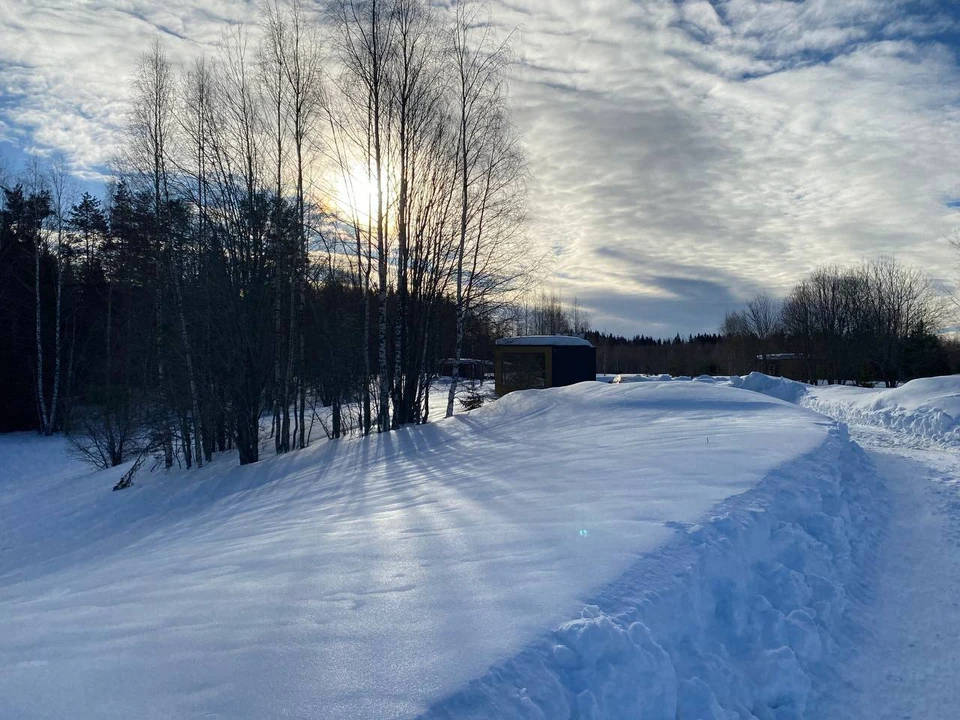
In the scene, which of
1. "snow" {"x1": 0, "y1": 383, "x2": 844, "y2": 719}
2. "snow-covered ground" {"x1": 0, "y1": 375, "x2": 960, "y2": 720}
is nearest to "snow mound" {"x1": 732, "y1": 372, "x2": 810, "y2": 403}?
"snow-covered ground" {"x1": 0, "y1": 375, "x2": 960, "y2": 720}

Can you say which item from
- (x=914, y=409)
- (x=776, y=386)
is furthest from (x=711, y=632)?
(x=776, y=386)

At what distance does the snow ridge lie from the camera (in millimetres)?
2508

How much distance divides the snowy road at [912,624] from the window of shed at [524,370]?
17.6m

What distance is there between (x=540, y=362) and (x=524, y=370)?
0.82m

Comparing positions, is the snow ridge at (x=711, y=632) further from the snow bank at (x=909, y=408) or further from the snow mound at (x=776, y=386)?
the snow mound at (x=776, y=386)

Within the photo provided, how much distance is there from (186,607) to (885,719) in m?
4.16

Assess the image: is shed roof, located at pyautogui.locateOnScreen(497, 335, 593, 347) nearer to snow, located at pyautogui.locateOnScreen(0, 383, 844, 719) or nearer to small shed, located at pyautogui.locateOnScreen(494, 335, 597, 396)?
small shed, located at pyautogui.locateOnScreen(494, 335, 597, 396)

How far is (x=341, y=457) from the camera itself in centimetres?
1180

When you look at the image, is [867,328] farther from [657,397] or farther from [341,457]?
[341,457]

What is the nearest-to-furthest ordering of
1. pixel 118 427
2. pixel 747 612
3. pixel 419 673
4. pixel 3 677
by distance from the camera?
1. pixel 419 673
2. pixel 3 677
3. pixel 747 612
4. pixel 118 427

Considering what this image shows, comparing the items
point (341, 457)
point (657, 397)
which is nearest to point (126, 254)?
point (341, 457)

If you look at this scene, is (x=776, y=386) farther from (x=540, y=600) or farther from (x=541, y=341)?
(x=540, y=600)

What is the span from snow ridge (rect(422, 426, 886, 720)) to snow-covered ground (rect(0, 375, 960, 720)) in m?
0.01

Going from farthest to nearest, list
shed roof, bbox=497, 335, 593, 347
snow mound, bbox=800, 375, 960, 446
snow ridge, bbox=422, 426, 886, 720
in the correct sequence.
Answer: shed roof, bbox=497, 335, 593, 347 → snow mound, bbox=800, 375, 960, 446 → snow ridge, bbox=422, 426, 886, 720
